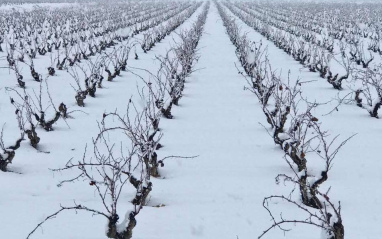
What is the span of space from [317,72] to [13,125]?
7723mm

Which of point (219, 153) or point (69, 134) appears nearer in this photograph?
point (219, 153)

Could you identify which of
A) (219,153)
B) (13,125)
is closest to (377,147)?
(219,153)

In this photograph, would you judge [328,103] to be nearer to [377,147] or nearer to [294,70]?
[377,147]

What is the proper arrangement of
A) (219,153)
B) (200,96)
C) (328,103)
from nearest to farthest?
(219,153)
(328,103)
(200,96)

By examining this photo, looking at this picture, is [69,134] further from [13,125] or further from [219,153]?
[219,153]

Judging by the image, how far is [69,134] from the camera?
5.73 m

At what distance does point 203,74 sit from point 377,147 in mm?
5529

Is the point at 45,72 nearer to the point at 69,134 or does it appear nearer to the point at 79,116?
the point at 79,116

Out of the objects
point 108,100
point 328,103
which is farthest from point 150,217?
point 328,103

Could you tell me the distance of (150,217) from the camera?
359 centimetres

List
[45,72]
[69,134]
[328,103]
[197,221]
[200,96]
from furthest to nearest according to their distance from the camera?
[45,72]
[200,96]
[328,103]
[69,134]
[197,221]

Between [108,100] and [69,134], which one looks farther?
[108,100]

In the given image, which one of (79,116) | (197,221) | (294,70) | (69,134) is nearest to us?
(197,221)

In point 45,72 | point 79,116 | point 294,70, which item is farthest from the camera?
point 294,70
